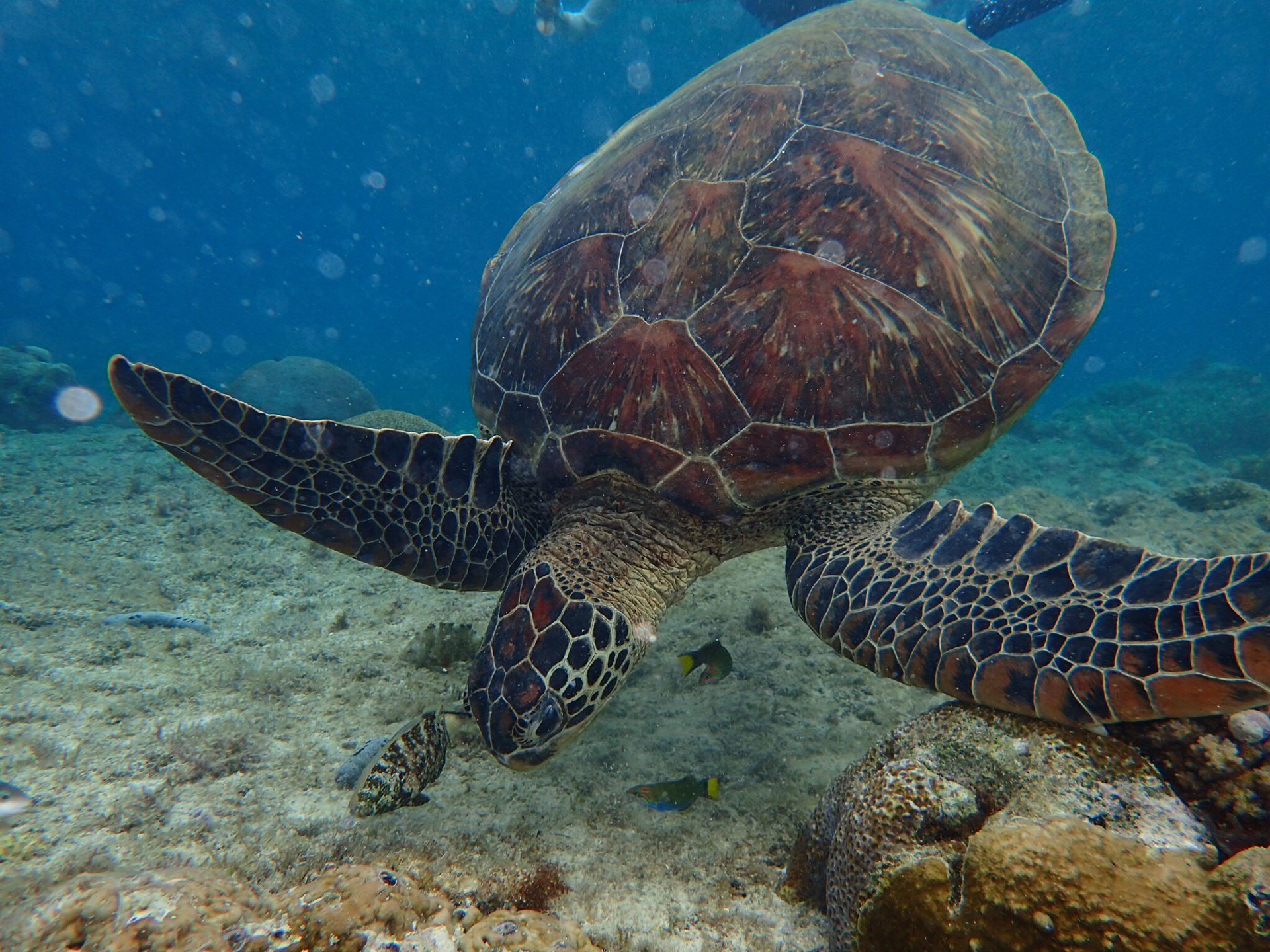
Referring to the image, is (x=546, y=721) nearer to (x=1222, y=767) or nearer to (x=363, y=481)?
(x=363, y=481)

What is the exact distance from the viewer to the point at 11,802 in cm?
200

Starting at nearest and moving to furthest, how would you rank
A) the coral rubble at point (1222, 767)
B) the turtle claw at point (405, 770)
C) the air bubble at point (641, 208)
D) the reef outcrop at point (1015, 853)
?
the reef outcrop at point (1015, 853)
the coral rubble at point (1222, 767)
the turtle claw at point (405, 770)
the air bubble at point (641, 208)

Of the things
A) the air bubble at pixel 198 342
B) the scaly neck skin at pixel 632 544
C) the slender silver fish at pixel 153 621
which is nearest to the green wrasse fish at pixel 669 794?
the scaly neck skin at pixel 632 544

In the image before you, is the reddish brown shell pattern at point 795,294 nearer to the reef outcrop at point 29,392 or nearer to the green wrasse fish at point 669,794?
the green wrasse fish at point 669,794

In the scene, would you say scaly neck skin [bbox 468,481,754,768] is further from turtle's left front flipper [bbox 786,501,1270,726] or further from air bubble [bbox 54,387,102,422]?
air bubble [bbox 54,387,102,422]

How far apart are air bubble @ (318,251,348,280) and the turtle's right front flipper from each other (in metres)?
122

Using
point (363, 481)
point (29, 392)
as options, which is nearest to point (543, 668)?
point (363, 481)

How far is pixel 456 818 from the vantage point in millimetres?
2330

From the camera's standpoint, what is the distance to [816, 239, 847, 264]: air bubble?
10.1 feet

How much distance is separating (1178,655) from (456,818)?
8.41 feet

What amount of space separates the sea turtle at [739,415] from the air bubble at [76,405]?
13.9 meters

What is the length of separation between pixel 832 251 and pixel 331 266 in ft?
415

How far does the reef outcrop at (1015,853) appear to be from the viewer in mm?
1210

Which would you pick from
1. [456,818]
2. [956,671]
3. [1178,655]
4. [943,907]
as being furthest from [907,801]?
[456,818]
